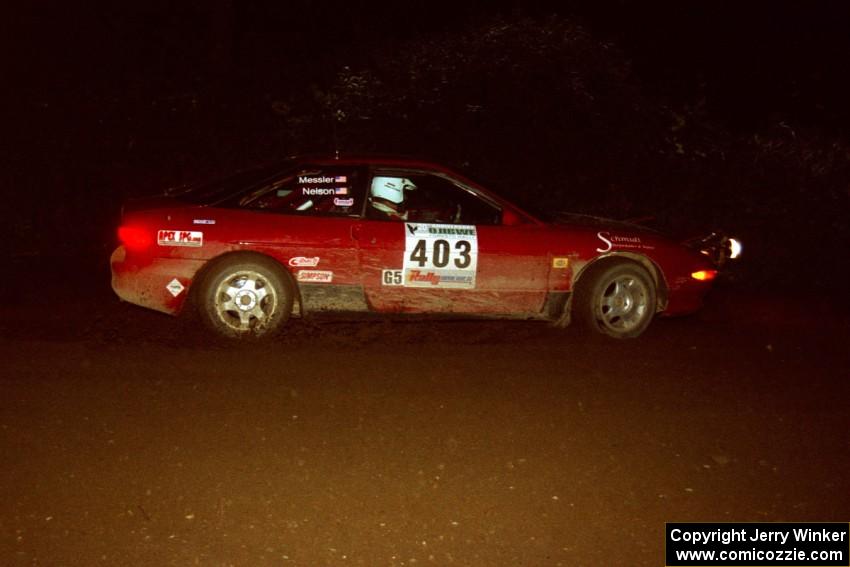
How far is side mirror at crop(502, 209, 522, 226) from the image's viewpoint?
26.0ft

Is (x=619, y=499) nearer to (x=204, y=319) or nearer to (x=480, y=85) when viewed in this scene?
(x=204, y=319)

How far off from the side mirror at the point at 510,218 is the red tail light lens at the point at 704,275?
5.24 ft

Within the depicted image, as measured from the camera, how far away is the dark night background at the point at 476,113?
12.5 meters

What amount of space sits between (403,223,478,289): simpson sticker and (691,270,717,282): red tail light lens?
1.93 meters

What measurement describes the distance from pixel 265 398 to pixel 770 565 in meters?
3.16

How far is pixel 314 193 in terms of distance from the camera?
25.7ft

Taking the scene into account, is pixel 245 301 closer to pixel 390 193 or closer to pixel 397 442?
pixel 390 193

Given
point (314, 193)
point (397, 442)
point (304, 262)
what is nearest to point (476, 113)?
point (314, 193)

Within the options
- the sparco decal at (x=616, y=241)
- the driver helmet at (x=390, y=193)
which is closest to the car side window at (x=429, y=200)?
the driver helmet at (x=390, y=193)

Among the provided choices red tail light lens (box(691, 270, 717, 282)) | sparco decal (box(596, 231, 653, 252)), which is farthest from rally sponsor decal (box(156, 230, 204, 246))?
red tail light lens (box(691, 270, 717, 282))

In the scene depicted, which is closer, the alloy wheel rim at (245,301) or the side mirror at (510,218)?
the alloy wheel rim at (245,301)

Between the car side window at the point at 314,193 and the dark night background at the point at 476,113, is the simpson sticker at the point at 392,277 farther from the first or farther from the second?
the dark night background at the point at 476,113

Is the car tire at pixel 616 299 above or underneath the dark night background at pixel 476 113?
underneath

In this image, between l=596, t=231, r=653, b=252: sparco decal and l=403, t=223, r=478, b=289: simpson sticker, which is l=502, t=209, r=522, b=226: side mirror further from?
l=596, t=231, r=653, b=252: sparco decal
